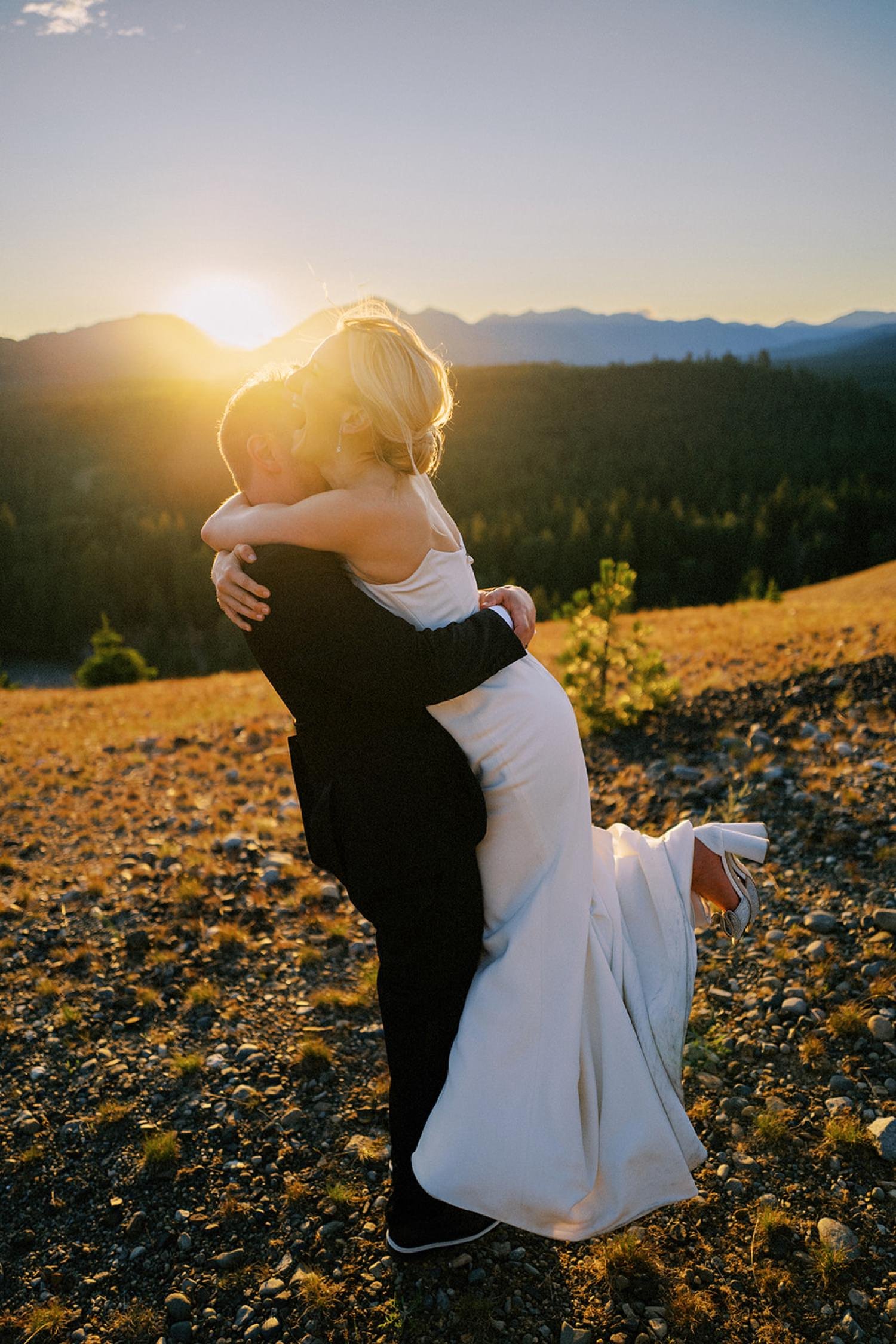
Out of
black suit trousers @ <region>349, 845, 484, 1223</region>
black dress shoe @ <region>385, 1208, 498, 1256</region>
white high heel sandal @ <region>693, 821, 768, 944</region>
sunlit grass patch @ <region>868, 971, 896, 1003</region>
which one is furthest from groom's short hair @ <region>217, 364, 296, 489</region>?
sunlit grass patch @ <region>868, 971, 896, 1003</region>

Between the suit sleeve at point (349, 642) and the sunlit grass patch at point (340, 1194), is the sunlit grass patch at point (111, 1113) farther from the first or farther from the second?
the suit sleeve at point (349, 642)

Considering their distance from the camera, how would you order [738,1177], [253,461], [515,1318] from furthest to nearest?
[738,1177] → [515,1318] → [253,461]

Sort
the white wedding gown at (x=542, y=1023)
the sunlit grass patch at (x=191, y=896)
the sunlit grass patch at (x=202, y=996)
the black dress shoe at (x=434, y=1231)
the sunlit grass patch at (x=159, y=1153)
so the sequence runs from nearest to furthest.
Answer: the white wedding gown at (x=542, y=1023)
the black dress shoe at (x=434, y=1231)
the sunlit grass patch at (x=159, y=1153)
the sunlit grass patch at (x=202, y=996)
the sunlit grass patch at (x=191, y=896)

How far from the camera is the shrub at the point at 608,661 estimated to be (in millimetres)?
6707

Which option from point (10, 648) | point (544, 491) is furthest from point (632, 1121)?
point (544, 491)

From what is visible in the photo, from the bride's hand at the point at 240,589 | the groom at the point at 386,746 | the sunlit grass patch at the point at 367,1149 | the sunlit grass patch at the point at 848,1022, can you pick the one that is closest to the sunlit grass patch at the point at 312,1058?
the sunlit grass patch at the point at 367,1149

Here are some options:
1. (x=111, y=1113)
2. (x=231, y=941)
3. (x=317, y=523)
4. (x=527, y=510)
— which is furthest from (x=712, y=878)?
(x=527, y=510)

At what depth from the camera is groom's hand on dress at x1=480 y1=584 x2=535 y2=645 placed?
8.00 ft

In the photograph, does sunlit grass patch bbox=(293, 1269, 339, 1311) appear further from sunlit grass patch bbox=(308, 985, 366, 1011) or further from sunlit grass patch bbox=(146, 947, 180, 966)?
sunlit grass patch bbox=(146, 947, 180, 966)

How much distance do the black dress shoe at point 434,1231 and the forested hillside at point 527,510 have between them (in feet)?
75.4

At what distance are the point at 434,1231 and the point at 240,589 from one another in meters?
2.36

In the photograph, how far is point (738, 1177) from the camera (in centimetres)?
283

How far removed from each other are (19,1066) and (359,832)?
288 centimetres

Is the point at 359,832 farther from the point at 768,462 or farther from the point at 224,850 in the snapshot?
the point at 768,462
